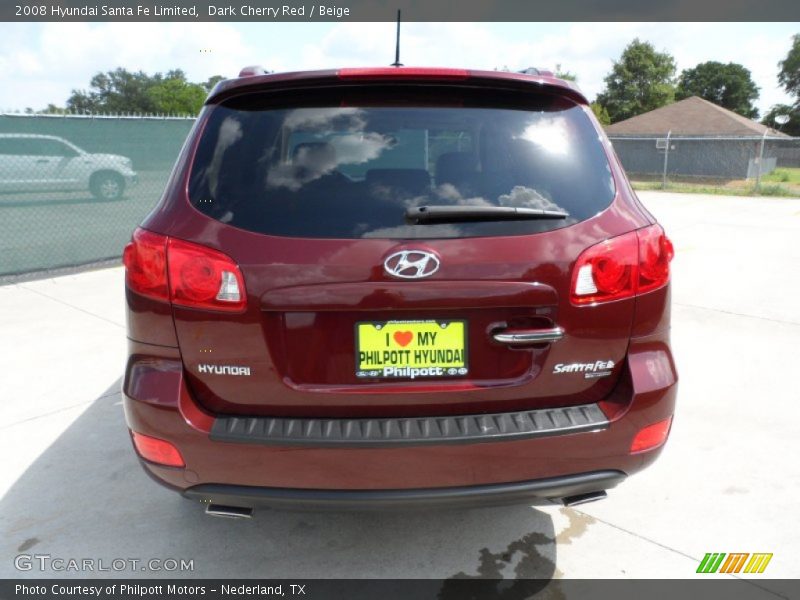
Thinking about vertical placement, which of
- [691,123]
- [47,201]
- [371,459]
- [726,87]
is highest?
[726,87]

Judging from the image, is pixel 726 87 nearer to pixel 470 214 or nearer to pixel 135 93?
pixel 135 93

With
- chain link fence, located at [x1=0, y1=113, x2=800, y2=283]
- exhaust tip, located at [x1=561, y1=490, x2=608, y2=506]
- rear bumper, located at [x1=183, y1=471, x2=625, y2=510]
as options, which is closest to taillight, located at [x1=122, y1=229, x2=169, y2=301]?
rear bumper, located at [x1=183, y1=471, x2=625, y2=510]

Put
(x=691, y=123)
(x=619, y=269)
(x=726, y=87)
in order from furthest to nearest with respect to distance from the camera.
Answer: (x=726, y=87)
(x=691, y=123)
(x=619, y=269)

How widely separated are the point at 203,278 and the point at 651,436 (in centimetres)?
160

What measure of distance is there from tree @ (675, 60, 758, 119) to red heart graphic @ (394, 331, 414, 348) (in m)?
85.4

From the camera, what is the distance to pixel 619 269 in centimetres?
218

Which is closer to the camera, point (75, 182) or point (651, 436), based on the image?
point (651, 436)

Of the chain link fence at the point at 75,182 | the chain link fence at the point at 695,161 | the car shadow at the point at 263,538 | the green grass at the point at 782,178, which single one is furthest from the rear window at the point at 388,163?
the green grass at the point at 782,178

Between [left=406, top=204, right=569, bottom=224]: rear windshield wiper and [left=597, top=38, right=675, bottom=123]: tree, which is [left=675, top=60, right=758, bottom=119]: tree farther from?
[left=406, top=204, right=569, bottom=224]: rear windshield wiper

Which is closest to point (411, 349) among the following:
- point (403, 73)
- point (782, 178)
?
point (403, 73)

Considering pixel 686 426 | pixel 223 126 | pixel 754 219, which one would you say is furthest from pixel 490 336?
pixel 754 219

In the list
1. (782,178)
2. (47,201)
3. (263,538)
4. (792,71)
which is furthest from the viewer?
(792,71)

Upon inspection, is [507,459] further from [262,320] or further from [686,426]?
[686,426]

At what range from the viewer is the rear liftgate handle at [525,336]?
6.90ft
